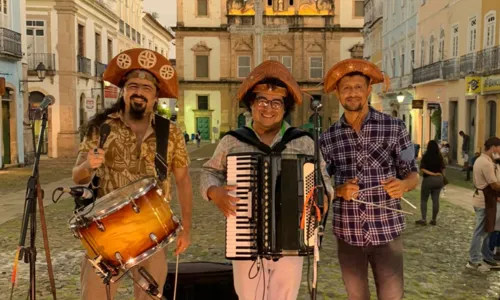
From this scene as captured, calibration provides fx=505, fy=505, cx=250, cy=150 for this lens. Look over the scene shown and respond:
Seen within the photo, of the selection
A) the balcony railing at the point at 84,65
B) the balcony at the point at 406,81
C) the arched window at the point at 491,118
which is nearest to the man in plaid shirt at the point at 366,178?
the arched window at the point at 491,118

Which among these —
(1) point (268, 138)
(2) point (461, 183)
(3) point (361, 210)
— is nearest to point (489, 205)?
(3) point (361, 210)

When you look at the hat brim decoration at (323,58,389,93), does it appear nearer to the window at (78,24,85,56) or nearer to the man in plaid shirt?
the man in plaid shirt

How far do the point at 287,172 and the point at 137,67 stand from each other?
3.94 feet

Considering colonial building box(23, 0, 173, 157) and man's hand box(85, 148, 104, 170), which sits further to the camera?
colonial building box(23, 0, 173, 157)

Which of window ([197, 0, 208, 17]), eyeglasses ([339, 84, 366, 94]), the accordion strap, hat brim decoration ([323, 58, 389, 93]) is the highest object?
window ([197, 0, 208, 17])

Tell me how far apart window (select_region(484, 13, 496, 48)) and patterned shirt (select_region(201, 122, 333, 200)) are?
56.0 ft

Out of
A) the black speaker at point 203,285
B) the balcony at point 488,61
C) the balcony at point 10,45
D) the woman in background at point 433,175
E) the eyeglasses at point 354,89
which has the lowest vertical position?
the black speaker at point 203,285

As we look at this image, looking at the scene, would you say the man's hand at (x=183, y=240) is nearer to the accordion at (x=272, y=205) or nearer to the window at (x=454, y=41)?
the accordion at (x=272, y=205)

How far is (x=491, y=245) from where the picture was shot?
6652mm

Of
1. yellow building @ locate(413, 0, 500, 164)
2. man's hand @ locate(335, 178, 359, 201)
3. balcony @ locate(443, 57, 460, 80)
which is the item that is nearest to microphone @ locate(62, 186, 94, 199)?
man's hand @ locate(335, 178, 359, 201)

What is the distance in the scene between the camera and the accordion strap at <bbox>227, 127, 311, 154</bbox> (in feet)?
10.5

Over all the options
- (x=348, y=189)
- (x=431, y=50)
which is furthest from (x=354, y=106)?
(x=431, y=50)

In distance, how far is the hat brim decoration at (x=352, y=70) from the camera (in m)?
3.40

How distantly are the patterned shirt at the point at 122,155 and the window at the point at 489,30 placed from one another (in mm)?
17523
